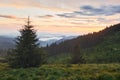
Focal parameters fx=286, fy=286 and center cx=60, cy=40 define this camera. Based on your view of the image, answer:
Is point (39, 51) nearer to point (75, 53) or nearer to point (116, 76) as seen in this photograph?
point (116, 76)

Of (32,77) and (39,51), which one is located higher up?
(39,51)

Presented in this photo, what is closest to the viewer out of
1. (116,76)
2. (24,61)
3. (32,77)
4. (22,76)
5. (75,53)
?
(116,76)

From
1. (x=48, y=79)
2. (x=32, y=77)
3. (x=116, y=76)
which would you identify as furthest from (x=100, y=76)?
(x=32, y=77)

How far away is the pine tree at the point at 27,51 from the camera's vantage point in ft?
135

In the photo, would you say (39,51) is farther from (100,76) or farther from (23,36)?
(100,76)

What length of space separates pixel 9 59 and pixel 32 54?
3778 mm

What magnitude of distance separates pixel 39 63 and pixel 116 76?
20026 millimetres

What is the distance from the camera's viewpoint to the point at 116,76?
76.5 feet

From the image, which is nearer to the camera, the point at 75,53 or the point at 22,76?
the point at 22,76

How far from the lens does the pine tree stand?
41156 mm

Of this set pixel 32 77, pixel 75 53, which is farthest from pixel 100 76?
pixel 75 53

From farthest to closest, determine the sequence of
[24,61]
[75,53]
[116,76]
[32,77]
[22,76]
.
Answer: [75,53], [24,61], [22,76], [32,77], [116,76]

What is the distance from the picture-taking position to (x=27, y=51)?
40844 millimetres

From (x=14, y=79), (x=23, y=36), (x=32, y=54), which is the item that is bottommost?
(x=14, y=79)
